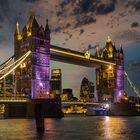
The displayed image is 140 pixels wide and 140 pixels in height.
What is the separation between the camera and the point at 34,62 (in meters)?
115

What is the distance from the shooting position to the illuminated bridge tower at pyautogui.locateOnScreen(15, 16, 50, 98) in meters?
115

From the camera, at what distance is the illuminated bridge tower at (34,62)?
115188mm

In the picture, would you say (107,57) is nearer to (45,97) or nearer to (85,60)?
(85,60)

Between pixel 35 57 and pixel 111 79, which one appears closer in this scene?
pixel 35 57

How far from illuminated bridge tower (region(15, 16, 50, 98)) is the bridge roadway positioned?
14.5ft

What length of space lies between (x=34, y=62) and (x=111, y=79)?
46.4 metres

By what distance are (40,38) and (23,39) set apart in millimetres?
5167

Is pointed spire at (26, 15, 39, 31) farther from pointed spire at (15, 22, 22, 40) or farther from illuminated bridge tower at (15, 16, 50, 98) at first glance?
pointed spire at (15, 22, 22, 40)

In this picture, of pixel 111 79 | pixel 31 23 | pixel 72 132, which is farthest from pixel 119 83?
pixel 72 132

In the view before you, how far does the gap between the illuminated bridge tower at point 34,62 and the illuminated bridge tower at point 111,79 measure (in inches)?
1472

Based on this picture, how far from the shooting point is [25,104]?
361ft

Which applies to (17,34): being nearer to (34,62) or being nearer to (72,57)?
(34,62)

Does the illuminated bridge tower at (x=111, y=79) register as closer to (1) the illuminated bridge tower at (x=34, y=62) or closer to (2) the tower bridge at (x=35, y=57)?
(2) the tower bridge at (x=35, y=57)

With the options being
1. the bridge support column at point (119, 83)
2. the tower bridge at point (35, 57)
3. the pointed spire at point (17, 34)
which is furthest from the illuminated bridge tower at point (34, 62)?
the bridge support column at point (119, 83)
